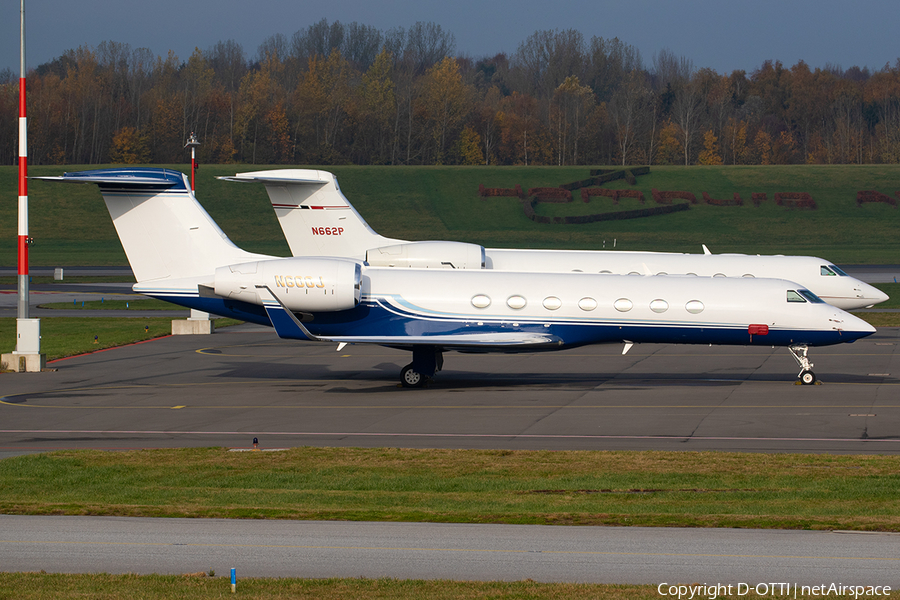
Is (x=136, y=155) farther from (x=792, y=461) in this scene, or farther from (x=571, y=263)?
(x=792, y=461)

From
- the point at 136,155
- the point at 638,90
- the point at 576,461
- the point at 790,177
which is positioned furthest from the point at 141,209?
the point at 638,90

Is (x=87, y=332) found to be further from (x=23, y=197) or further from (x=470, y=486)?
(x=470, y=486)

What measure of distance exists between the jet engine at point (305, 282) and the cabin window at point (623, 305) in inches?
280

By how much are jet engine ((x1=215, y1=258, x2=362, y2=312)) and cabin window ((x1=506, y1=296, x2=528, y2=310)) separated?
414 centimetres

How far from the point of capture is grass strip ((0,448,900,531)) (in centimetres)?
1293

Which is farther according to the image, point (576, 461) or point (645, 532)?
point (576, 461)

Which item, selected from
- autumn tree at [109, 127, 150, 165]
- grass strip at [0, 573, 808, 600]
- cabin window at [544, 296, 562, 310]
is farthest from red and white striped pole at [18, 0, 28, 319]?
autumn tree at [109, 127, 150, 165]

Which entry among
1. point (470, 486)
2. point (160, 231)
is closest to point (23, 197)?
point (160, 231)

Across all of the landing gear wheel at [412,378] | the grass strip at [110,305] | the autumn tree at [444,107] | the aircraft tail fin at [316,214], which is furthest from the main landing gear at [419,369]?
the autumn tree at [444,107]

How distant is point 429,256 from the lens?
110 feet

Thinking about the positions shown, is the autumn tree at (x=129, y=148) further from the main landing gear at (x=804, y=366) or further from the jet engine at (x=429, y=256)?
the main landing gear at (x=804, y=366)

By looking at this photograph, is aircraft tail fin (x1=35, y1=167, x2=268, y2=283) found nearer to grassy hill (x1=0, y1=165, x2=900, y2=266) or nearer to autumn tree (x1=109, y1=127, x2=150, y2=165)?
grassy hill (x1=0, y1=165, x2=900, y2=266)

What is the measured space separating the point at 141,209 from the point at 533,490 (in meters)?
17.2

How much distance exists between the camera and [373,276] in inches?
1045
